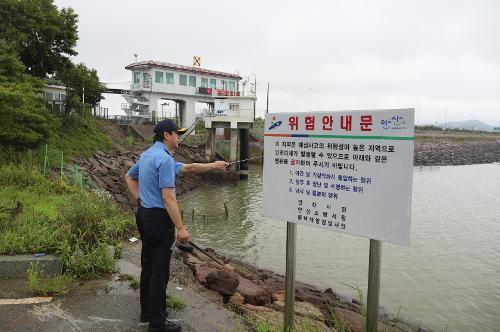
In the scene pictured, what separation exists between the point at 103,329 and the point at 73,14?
1945cm

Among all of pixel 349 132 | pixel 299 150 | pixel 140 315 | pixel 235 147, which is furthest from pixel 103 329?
pixel 235 147

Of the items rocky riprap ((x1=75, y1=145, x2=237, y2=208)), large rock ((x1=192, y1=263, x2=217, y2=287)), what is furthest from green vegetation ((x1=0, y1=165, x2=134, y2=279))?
rocky riprap ((x1=75, y1=145, x2=237, y2=208))

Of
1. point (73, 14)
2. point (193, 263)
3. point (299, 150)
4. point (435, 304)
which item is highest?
point (73, 14)

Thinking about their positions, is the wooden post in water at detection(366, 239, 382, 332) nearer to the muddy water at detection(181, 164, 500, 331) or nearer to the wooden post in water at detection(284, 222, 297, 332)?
the wooden post in water at detection(284, 222, 297, 332)

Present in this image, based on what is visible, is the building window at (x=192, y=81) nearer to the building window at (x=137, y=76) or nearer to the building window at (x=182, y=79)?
the building window at (x=182, y=79)

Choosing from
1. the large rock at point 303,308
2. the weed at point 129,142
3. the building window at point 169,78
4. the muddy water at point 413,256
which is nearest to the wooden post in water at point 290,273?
the large rock at point 303,308

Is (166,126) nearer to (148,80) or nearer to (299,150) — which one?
(299,150)

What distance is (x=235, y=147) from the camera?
2528 cm

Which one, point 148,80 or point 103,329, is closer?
point 103,329

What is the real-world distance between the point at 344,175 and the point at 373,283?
91 cm

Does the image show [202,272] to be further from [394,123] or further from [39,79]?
[39,79]

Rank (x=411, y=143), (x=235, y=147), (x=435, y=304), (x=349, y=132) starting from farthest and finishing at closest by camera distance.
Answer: (x=235, y=147), (x=435, y=304), (x=349, y=132), (x=411, y=143)

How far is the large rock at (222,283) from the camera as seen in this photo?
5340mm

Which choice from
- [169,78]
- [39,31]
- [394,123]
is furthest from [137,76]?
[394,123]
